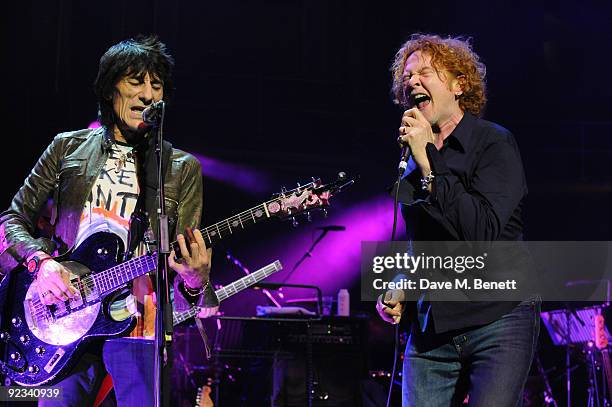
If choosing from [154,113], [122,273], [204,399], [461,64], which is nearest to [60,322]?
[122,273]

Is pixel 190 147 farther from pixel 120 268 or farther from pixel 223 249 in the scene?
pixel 120 268

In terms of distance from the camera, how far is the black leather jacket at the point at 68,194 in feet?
11.2

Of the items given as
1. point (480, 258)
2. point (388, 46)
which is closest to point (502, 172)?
point (480, 258)

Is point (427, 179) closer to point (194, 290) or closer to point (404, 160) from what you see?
point (404, 160)

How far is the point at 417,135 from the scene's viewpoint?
8.74ft

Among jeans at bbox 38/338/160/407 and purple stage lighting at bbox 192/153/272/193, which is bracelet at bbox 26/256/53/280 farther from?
purple stage lighting at bbox 192/153/272/193

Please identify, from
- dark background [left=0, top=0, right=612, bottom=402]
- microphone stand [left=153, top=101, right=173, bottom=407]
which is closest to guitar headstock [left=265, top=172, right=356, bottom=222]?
microphone stand [left=153, top=101, right=173, bottom=407]

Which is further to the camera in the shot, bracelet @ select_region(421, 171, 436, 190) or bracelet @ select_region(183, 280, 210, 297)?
bracelet @ select_region(183, 280, 210, 297)

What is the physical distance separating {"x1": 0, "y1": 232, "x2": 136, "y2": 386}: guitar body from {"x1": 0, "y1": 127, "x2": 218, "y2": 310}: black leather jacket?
0.14 meters

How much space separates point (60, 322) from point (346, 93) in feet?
23.1

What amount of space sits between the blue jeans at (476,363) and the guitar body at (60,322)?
120 cm

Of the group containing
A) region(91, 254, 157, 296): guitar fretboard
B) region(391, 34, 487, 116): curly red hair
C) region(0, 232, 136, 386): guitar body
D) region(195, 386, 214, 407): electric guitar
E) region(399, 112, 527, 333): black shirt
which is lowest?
region(195, 386, 214, 407): electric guitar

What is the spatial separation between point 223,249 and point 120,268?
6.18 m

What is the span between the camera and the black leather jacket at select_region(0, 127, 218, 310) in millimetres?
3410
